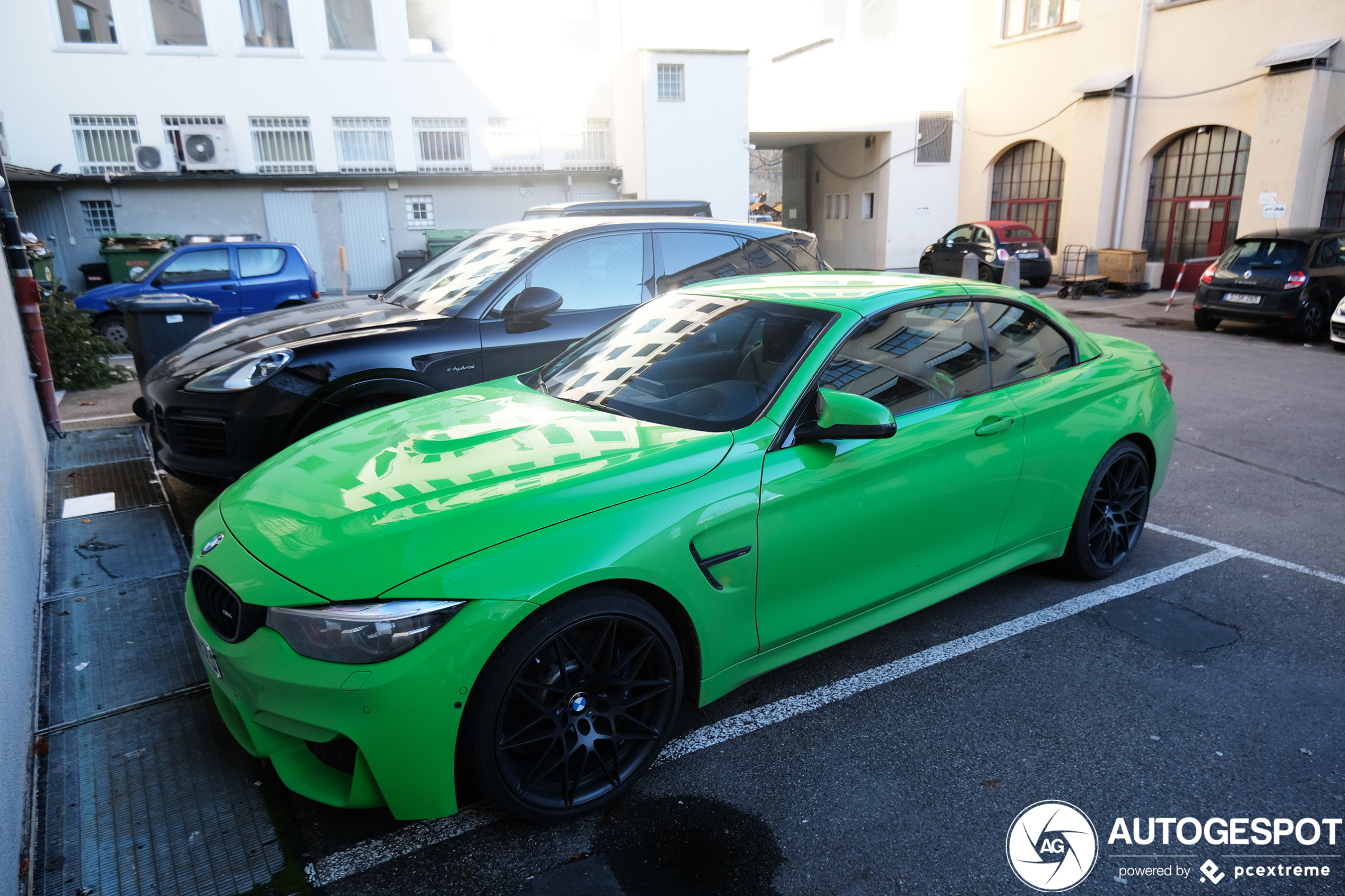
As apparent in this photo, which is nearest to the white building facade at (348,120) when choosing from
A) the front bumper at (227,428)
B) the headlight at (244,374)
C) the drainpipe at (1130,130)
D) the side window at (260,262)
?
the side window at (260,262)

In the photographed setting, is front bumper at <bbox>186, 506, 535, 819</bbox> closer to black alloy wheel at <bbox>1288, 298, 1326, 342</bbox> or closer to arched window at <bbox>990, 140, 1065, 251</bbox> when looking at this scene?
black alloy wheel at <bbox>1288, 298, 1326, 342</bbox>

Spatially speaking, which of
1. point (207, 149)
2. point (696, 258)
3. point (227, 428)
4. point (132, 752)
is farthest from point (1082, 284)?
point (132, 752)

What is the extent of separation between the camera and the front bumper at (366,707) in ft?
7.52

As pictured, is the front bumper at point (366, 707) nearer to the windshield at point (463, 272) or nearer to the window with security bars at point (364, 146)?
the windshield at point (463, 272)

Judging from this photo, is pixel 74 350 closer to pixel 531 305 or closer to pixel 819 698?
pixel 531 305

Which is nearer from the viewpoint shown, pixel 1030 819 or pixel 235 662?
pixel 235 662

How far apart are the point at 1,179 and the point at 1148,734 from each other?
915 centimetres

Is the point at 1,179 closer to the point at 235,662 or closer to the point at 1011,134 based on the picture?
the point at 235,662

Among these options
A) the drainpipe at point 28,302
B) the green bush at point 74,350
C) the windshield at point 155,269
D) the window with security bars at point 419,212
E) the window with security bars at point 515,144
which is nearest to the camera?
the drainpipe at point 28,302

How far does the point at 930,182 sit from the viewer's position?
86.8 ft

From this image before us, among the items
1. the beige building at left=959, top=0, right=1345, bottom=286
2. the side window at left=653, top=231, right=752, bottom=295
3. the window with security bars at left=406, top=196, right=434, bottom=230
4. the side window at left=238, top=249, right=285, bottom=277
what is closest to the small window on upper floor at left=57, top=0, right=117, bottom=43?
the window with security bars at left=406, top=196, right=434, bottom=230

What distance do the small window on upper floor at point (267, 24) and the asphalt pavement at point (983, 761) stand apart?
73.3 ft

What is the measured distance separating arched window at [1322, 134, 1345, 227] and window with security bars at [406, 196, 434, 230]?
20.2 metres

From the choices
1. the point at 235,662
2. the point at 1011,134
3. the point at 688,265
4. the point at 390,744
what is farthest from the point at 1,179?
the point at 1011,134
